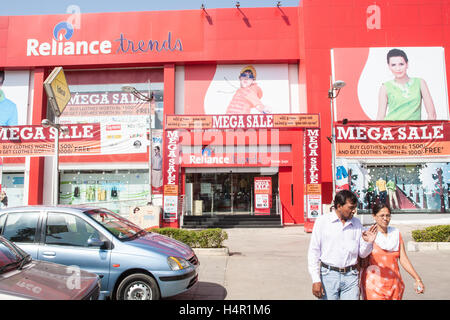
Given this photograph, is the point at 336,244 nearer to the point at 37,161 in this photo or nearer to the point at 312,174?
the point at 312,174

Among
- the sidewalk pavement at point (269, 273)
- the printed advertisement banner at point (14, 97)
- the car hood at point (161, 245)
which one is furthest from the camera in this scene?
the printed advertisement banner at point (14, 97)

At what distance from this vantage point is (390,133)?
48.5 feet

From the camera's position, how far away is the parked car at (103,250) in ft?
14.8

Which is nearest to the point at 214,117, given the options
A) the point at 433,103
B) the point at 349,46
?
the point at 349,46

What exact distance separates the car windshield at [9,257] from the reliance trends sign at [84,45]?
15.4m

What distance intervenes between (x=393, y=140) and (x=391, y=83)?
3.46 metres

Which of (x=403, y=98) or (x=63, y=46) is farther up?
(x=63, y=46)

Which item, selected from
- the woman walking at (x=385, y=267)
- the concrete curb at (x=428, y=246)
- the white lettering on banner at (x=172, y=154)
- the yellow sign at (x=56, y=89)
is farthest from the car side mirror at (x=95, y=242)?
the white lettering on banner at (x=172, y=154)

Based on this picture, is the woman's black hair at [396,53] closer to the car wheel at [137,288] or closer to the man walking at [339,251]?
the man walking at [339,251]

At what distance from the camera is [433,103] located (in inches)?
625

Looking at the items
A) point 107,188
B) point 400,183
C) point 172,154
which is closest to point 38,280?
point 172,154

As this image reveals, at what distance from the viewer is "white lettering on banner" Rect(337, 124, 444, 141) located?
14625mm

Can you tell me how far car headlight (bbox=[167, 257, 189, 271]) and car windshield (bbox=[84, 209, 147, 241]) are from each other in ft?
2.83
